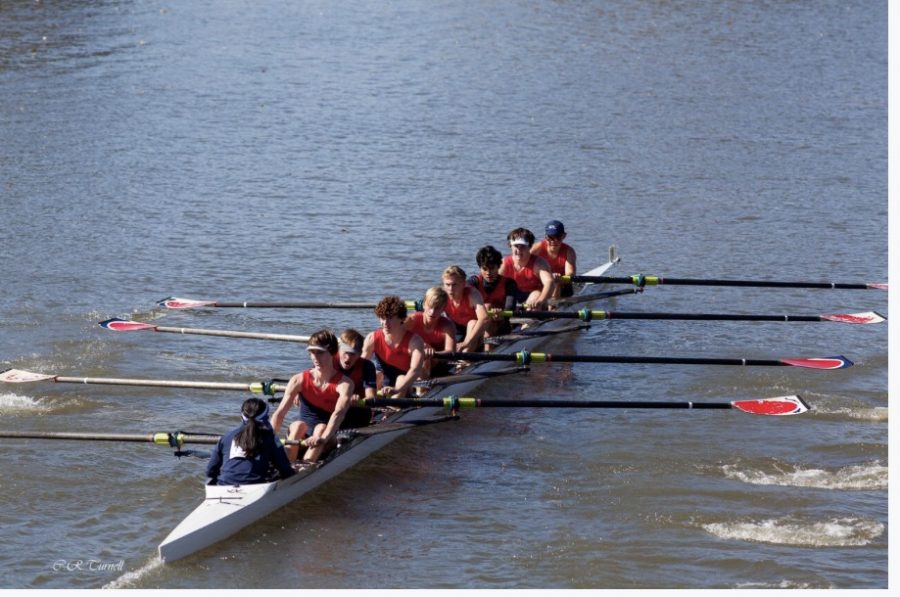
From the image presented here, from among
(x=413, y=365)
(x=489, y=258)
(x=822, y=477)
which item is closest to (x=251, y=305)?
(x=489, y=258)

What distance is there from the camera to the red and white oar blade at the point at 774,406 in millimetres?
12727

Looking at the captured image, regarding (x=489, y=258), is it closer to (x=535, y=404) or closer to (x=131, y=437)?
(x=535, y=404)

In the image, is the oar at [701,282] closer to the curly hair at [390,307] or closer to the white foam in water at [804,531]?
the curly hair at [390,307]

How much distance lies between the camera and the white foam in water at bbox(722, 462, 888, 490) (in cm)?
1247

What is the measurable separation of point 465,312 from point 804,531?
4.81 metres

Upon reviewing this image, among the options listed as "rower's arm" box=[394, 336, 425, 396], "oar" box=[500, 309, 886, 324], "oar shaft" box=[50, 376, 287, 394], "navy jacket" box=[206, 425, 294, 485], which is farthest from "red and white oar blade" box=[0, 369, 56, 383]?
"oar" box=[500, 309, 886, 324]

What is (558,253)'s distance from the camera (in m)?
17.1

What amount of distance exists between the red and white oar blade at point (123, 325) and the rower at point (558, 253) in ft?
16.3

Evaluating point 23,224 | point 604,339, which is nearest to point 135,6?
point 23,224

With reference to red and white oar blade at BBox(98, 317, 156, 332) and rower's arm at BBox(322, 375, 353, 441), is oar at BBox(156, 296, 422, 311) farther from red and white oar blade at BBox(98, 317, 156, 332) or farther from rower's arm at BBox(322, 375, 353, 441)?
rower's arm at BBox(322, 375, 353, 441)

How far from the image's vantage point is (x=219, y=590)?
1027 centimetres

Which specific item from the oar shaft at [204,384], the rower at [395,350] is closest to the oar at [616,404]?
the rower at [395,350]

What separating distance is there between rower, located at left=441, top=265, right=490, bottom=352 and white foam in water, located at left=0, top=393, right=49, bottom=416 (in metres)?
4.51
